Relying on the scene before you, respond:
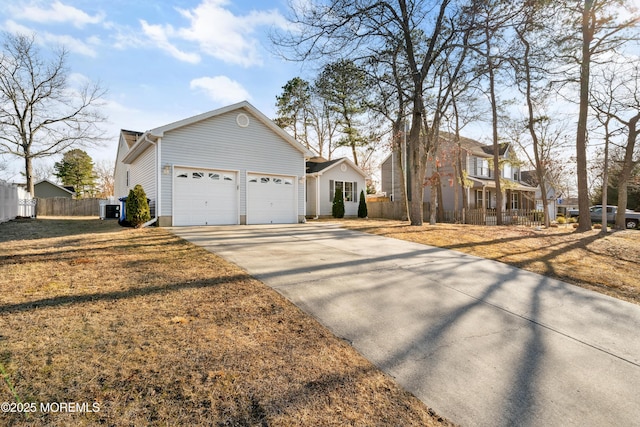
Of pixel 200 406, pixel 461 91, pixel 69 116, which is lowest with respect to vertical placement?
pixel 200 406

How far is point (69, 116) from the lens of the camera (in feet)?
77.2

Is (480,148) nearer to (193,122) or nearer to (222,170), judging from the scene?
(222,170)

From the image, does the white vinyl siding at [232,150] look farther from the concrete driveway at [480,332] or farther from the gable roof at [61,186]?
the gable roof at [61,186]

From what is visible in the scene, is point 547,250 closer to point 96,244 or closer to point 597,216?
point 96,244

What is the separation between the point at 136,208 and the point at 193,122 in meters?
3.91

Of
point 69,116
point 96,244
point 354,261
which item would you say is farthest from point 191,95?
point 69,116

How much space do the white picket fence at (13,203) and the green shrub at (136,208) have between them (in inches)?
281

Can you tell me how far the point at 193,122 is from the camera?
11.9 m

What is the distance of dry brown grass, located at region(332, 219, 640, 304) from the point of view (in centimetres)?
589

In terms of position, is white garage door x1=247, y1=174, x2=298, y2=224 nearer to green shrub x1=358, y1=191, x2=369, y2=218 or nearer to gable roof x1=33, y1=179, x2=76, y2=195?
green shrub x1=358, y1=191, x2=369, y2=218

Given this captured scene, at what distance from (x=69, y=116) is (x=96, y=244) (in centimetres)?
2313

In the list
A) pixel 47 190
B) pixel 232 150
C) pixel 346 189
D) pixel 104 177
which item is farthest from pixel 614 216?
pixel 104 177

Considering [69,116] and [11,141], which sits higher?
[69,116]

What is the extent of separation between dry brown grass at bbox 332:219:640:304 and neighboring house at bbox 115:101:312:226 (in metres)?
5.09
